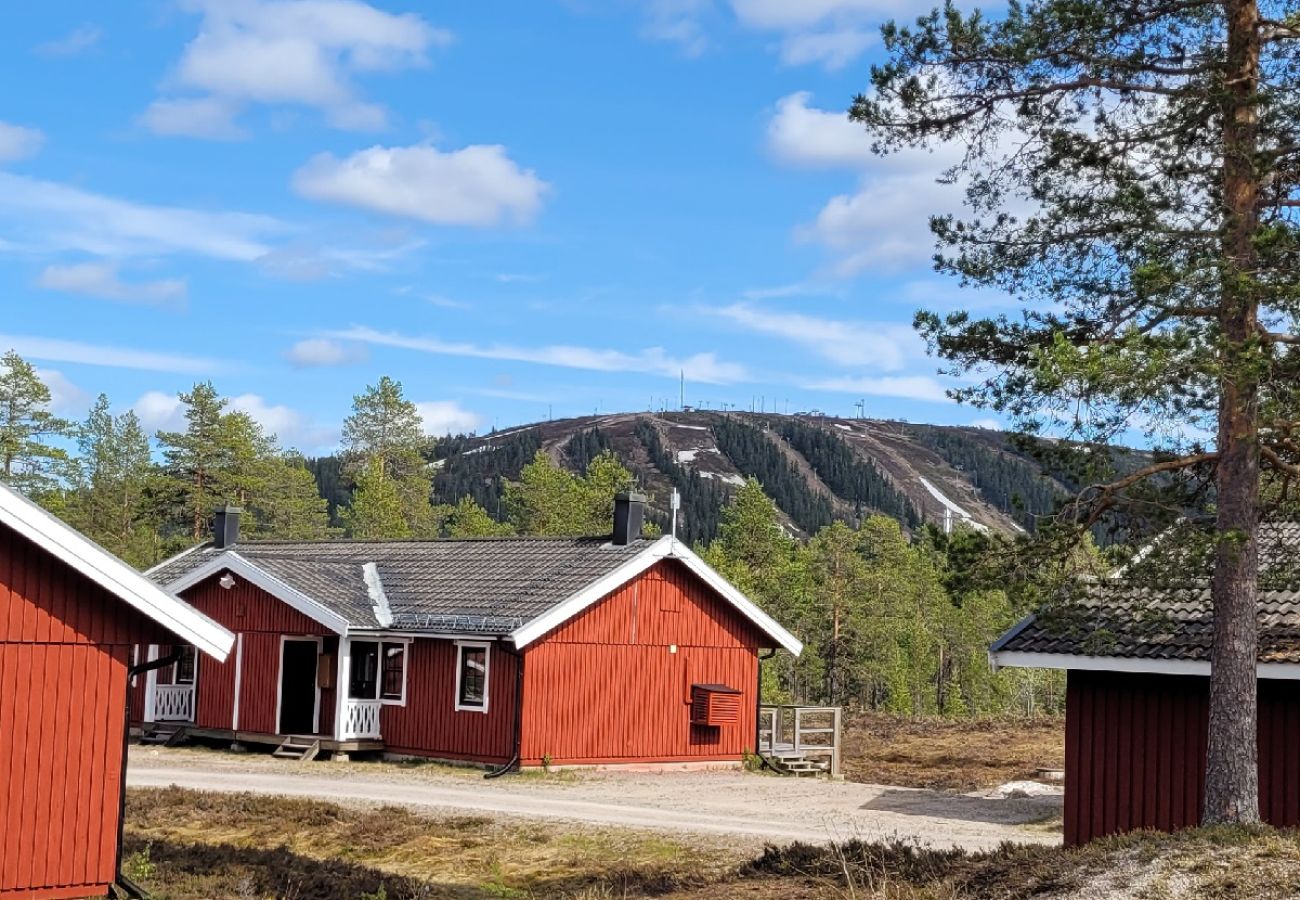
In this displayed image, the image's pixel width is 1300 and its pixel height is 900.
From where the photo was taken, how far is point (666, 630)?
1278 inches

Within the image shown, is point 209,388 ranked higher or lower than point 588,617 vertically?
higher

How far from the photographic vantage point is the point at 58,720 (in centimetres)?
1428

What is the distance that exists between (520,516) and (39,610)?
58.1 metres

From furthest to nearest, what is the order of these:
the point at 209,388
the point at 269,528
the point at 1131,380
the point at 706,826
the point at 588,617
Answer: the point at 269,528, the point at 209,388, the point at 588,617, the point at 706,826, the point at 1131,380

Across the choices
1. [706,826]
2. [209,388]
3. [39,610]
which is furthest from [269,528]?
[39,610]

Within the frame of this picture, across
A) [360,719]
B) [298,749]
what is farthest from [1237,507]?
[298,749]

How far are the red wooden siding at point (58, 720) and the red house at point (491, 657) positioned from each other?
14.8 metres

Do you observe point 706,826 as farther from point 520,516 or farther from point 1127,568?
point 520,516

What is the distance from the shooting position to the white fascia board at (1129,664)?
55.0ft

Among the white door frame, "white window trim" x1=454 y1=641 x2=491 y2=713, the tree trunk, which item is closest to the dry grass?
"white window trim" x1=454 y1=641 x2=491 y2=713

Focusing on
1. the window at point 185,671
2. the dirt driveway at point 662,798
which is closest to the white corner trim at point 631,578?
the dirt driveway at point 662,798

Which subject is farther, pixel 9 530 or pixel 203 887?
pixel 203 887

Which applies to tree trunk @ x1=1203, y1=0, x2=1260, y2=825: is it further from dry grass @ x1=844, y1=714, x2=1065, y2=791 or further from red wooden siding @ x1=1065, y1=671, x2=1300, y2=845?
dry grass @ x1=844, y1=714, x2=1065, y2=791

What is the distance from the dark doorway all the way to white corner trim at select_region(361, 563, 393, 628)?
1.75 metres
